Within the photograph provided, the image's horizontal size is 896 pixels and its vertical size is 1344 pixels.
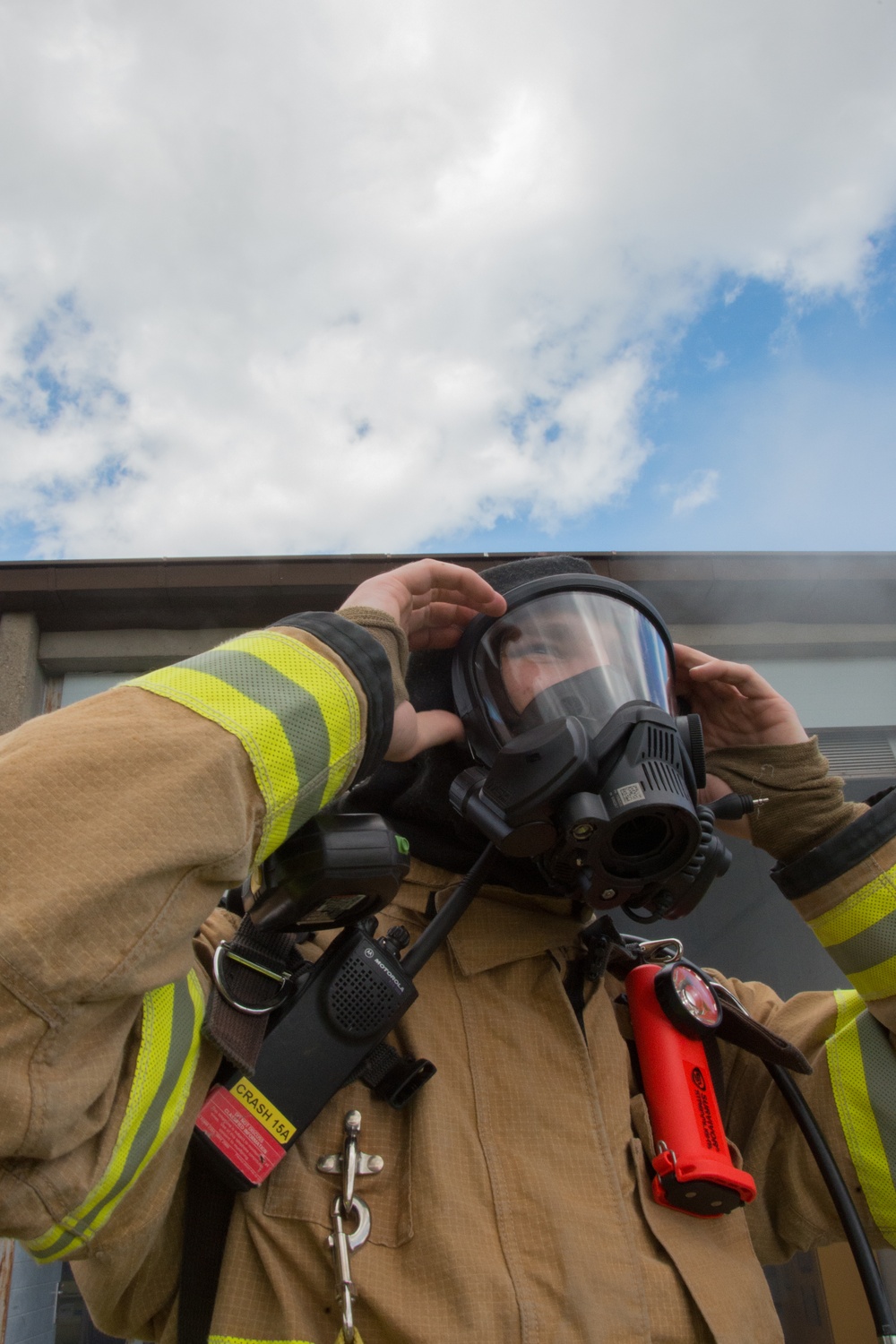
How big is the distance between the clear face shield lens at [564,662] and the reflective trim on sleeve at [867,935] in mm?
496

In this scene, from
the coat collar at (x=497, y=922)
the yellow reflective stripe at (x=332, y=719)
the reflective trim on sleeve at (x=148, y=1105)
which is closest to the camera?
the reflective trim on sleeve at (x=148, y=1105)

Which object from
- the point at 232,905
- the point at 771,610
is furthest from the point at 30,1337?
the point at 771,610

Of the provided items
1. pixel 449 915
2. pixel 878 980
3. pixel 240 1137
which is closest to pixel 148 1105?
pixel 240 1137

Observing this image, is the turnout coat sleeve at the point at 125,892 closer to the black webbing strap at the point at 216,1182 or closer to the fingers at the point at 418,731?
the black webbing strap at the point at 216,1182

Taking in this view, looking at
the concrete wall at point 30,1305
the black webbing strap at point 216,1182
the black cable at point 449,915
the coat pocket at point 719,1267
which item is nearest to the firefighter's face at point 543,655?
the black cable at point 449,915

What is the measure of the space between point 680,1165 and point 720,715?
95cm

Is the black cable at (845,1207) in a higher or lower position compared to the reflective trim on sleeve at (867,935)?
lower

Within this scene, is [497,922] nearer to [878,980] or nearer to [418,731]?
[418,731]

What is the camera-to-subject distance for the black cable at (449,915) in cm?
134

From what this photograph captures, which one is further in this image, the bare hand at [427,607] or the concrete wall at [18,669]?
the concrete wall at [18,669]

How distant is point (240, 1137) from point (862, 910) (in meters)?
1.16

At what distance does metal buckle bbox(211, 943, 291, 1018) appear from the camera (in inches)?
44.9

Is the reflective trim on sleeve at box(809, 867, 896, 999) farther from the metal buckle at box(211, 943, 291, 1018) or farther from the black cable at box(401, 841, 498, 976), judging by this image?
the metal buckle at box(211, 943, 291, 1018)

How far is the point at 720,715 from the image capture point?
75.7 inches
